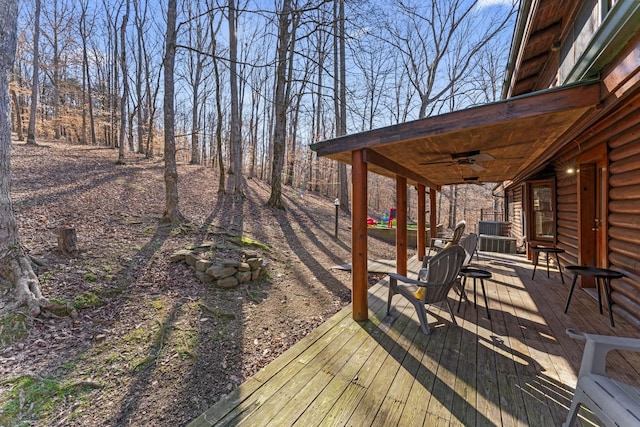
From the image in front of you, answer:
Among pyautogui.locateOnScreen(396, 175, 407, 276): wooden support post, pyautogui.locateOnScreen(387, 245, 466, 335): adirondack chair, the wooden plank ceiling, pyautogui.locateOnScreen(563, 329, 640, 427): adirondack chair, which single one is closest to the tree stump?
the wooden plank ceiling

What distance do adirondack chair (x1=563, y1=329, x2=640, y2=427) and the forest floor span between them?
94.0 inches

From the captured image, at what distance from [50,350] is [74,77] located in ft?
78.4

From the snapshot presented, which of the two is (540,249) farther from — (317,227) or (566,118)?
(317,227)

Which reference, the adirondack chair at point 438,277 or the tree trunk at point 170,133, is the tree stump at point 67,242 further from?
the adirondack chair at point 438,277

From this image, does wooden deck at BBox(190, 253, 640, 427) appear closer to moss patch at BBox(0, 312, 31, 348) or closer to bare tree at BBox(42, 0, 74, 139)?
moss patch at BBox(0, 312, 31, 348)

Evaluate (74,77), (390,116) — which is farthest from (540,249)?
(74,77)

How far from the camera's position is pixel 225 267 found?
432 cm

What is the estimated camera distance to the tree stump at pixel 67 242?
395cm

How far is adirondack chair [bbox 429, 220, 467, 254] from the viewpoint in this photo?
5064 mm

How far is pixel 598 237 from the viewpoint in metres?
3.77

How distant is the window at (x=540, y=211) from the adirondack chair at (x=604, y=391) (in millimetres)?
5690

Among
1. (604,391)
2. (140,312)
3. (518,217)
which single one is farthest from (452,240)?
(518,217)

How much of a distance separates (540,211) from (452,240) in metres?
3.13

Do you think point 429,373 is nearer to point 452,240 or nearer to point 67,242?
point 452,240
